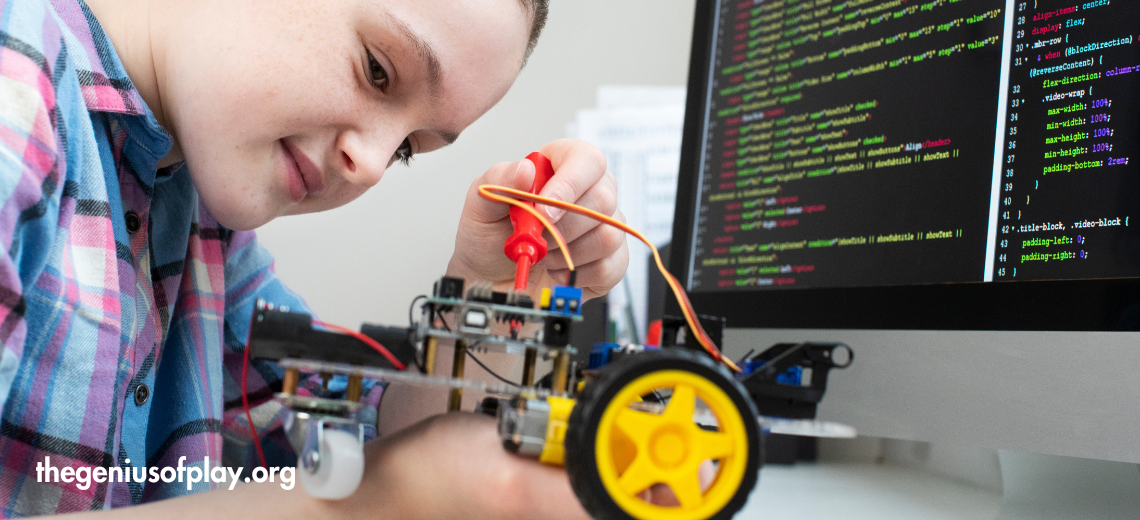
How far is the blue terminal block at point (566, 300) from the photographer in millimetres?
328

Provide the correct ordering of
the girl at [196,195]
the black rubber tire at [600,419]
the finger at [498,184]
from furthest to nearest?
1. the finger at [498,184]
2. the girl at [196,195]
3. the black rubber tire at [600,419]

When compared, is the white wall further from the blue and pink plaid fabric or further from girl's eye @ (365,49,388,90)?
girl's eye @ (365,49,388,90)

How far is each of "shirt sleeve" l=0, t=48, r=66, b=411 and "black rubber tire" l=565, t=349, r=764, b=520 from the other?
0.33 m

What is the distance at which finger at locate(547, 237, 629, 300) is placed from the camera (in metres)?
0.72

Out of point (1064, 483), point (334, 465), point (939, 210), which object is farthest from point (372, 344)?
point (1064, 483)

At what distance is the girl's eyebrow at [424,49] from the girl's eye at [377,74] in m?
0.04

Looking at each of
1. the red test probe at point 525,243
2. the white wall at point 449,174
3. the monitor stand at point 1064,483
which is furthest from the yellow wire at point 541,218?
the white wall at point 449,174

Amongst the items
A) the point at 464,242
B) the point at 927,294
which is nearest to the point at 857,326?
the point at 927,294

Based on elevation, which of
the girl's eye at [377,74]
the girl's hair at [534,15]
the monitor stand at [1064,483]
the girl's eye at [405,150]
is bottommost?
the monitor stand at [1064,483]

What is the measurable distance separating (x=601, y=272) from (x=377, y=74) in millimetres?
293

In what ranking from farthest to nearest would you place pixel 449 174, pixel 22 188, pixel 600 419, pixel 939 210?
pixel 449 174 < pixel 939 210 < pixel 22 188 < pixel 600 419

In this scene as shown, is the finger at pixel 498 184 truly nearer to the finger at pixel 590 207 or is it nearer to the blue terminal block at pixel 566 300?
the finger at pixel 590 207

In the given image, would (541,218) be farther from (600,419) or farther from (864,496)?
(864,496)

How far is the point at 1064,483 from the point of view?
63cm
